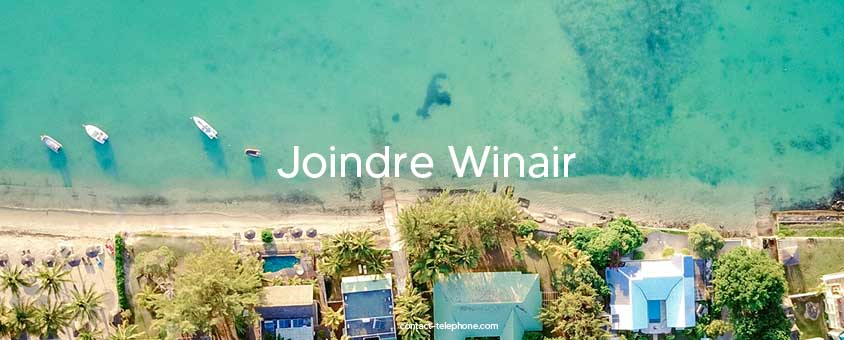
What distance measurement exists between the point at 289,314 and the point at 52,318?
8.86 m

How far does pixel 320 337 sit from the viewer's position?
3055 centimetres

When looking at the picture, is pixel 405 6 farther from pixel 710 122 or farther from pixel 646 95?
pixel 710 122

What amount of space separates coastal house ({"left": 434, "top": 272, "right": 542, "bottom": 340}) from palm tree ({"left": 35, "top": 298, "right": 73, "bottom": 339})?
14.3 meters

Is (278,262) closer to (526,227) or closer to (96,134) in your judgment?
(96,134)

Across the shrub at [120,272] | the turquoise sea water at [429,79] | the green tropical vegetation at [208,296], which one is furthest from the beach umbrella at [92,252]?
the green tropical vegetation at [208,296]

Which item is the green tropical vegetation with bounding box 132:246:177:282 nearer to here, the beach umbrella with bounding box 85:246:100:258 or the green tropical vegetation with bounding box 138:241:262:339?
the green tropical vegetation with bounding box 138:241:262:339

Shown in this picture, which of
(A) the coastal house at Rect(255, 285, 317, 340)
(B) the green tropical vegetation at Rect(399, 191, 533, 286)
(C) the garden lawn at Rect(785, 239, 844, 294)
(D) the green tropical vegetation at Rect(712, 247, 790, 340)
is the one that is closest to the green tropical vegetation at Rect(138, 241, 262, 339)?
(A) the coastal house at Rect(255, 285, 317, 340)

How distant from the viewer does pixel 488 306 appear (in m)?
29.9

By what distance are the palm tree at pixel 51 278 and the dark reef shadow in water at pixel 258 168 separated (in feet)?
26.7

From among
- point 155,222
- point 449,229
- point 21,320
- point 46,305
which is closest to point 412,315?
point 449,229

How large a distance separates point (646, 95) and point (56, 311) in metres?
25.2

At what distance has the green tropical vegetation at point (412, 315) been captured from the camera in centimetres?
2944

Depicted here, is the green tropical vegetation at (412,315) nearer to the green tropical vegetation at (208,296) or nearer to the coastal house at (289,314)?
the coastal house at (289,314)

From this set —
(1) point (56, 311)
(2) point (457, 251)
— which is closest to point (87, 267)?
(1) point (56, 311)
